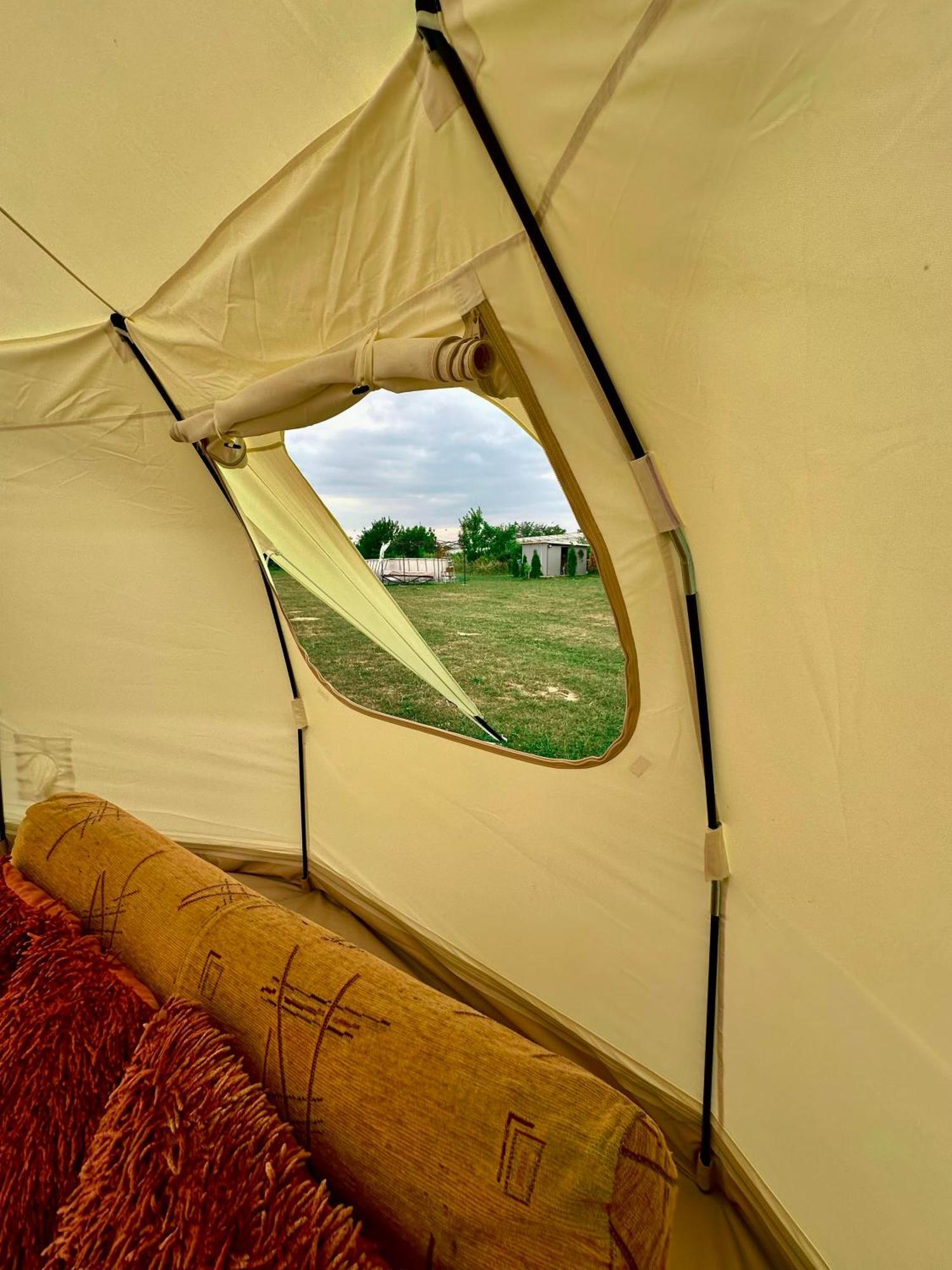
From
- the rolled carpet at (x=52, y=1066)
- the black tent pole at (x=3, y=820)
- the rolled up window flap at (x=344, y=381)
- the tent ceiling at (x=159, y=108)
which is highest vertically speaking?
the tent ceiling at (x=159, y=108)

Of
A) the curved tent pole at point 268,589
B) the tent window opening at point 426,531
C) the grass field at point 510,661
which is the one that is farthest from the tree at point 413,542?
the curved tent pole at point 268,589

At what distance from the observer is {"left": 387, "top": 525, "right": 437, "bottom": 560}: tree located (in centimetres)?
184

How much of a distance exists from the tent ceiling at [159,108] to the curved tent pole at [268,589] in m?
0.17

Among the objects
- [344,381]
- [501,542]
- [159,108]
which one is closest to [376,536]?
[501,542]

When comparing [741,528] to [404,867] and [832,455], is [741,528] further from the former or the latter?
[404,867]

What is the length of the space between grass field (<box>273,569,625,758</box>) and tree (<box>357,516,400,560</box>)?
0.28m

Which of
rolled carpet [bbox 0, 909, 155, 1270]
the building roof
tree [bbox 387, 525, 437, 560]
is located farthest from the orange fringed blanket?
the building roof

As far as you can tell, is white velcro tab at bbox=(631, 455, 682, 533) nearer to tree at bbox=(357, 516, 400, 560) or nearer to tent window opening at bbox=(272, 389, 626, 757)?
tent window opening at bbox=(272, 389, 626, 757)

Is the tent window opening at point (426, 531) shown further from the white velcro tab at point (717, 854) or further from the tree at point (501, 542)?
the white velcro tab at point (717, 854)

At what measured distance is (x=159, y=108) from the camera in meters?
0.86

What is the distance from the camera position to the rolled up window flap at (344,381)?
832mm

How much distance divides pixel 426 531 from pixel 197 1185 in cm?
168

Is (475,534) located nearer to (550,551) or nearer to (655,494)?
(550,551)

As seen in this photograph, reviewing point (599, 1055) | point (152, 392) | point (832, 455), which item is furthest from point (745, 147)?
point (599, 1055)
